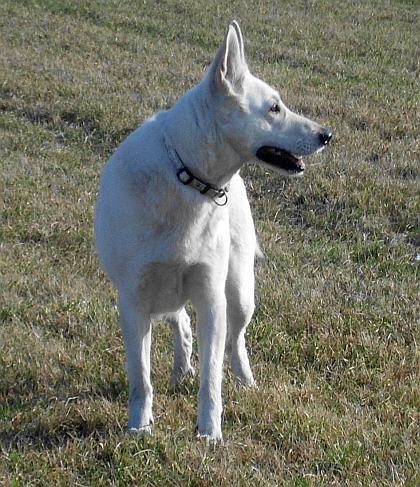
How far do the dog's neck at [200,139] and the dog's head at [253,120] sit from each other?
4cm

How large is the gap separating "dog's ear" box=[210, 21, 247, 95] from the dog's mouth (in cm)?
34

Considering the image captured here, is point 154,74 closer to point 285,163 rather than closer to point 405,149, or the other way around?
point 405,149

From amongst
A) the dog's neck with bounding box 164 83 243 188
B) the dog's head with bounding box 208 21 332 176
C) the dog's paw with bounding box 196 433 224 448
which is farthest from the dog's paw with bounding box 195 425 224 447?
the dog's head with bounding box 208 21 332 176

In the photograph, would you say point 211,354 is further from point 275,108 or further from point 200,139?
point 275,108

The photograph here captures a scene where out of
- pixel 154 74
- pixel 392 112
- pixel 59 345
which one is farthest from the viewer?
pixel 154 74

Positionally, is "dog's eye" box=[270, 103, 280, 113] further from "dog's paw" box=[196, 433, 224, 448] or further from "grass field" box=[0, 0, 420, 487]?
"dog's paw" box=[196, 433, 224, 448]

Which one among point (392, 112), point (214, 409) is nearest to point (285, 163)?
point (214, 409)

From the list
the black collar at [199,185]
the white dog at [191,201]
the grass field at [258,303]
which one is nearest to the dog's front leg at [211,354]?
the white dog at [191,201]

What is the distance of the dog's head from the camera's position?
450 cm

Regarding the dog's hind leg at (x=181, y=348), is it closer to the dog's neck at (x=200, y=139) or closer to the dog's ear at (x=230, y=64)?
the dog's neck at (x=200, y=139)

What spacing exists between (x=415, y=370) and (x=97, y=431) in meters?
1.85

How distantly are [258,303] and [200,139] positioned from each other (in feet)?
7.03

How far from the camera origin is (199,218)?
4.55 meters

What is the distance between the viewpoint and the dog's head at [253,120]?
450 cm
